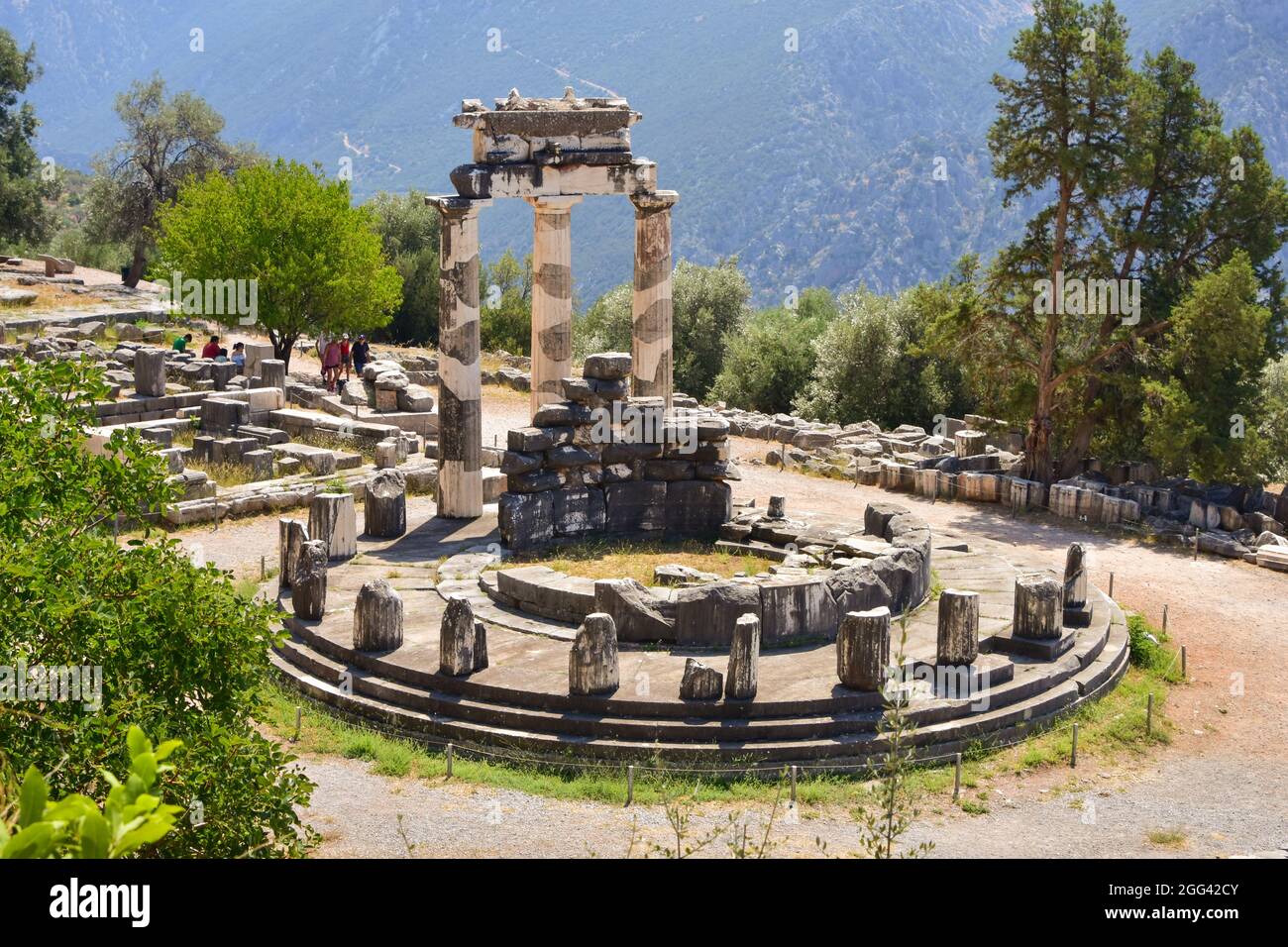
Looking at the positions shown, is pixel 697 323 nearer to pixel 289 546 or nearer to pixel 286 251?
pixel 286 251

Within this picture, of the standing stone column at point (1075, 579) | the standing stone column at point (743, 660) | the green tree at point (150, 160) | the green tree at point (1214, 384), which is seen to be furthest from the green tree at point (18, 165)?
the standing stone column at point (743, 660)

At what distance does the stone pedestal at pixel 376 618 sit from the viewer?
1639 cm

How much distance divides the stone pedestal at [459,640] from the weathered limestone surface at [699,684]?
2.20 meters

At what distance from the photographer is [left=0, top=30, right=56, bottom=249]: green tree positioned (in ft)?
182

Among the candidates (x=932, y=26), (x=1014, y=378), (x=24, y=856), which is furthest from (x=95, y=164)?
(x=932, y=26)

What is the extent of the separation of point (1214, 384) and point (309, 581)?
16.7 meters

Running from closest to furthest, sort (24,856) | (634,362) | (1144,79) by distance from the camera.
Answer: (24,856), (634,362), (1144,79)

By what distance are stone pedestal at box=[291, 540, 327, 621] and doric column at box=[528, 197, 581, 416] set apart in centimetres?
735

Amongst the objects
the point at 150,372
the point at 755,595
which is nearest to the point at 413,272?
the point at 150,372

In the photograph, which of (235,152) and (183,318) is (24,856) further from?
(235,152)

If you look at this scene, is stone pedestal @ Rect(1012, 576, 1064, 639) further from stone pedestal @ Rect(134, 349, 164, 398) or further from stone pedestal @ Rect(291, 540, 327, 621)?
stone pedestal @ Rect(134, 349, 164, 398)

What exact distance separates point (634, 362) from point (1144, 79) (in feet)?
36.9

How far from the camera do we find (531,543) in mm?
20828

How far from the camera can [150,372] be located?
30875 mm
